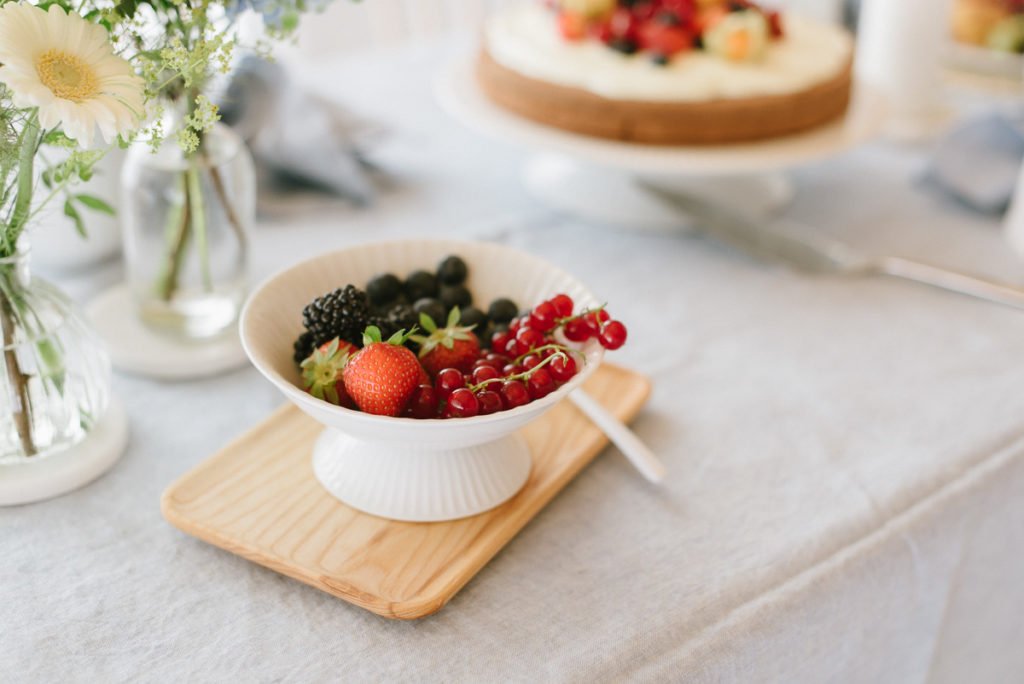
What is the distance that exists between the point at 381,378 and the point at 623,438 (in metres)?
0.20

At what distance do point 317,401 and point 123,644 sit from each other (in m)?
0.16

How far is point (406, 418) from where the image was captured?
20.9 inches

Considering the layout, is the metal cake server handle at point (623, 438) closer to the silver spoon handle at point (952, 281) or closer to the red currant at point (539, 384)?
the red currant at point (539, 384)

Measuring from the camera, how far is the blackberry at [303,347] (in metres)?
0.58

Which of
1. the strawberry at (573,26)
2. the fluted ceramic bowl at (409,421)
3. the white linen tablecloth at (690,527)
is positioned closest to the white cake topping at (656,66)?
the strawberry at (573,26)

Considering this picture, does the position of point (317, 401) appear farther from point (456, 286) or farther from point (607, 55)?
point (607, 55)

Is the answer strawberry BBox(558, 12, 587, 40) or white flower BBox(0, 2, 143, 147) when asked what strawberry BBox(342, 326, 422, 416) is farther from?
strawberry BBox(558, 12, 587, 40)

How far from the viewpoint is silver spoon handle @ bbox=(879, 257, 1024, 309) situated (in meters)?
0.86

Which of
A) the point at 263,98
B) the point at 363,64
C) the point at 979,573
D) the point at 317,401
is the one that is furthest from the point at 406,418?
the point at 363,64

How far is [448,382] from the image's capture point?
21.3 inches

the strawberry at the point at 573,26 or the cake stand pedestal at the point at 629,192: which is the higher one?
the strawberry at the point at 573,26

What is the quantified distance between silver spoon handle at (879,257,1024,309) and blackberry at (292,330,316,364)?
0.59 metres

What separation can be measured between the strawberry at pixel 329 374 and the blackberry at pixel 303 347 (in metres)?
0.02

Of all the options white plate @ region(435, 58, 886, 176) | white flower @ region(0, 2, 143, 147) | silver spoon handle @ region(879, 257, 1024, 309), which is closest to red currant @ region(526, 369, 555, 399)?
white flower @ region(0, 2, 143, 147)
